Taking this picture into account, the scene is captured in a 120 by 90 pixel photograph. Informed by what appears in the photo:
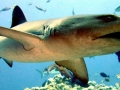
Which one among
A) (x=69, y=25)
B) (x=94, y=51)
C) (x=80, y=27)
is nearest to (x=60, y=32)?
(x=69, y=25)

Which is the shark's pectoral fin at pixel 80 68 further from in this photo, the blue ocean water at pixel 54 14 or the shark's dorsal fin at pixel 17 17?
the blue ocean water at pixel 54 14

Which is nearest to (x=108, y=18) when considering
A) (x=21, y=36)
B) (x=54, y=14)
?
(x=21, y=36)

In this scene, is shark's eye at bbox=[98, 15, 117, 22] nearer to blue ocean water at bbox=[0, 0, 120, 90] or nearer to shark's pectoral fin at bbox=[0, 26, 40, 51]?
shark's pectoral fin at bbox=[0, 26, 40, 51]

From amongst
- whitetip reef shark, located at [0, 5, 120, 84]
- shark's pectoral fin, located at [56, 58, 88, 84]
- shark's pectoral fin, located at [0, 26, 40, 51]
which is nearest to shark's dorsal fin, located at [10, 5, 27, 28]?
whitetip reef shark, located at [0, 5, 120, 84]

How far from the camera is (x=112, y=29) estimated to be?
7.04ft

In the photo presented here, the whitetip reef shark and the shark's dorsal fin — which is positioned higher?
the shark's dorsal fin

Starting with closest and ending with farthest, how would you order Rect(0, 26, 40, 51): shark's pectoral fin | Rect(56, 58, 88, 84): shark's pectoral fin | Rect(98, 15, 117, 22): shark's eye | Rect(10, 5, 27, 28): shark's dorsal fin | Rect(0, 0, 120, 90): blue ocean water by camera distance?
Rect(98, 15, 117, 22): shark's eye, Rect(0, 26, 40, 51): shark's pectoral fin, Rect(56, 58, 88, 84): shark's pectoral fin, Rect(10, 5, 27, 28): shark's dorsal fin, Rect(0, 0, 120, 90): blue ocean water

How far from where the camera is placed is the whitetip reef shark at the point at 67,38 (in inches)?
88.4

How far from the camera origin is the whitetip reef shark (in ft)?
7.37

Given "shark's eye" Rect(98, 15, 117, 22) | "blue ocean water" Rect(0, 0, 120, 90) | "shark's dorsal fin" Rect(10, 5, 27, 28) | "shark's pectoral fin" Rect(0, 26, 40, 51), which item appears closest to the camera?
"shark's eye" Rect(98, 15, 117, 22)

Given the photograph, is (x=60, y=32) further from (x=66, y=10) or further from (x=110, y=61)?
(x=110, y=61)

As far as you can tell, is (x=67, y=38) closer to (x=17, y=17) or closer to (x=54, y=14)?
(x=17, y=17)

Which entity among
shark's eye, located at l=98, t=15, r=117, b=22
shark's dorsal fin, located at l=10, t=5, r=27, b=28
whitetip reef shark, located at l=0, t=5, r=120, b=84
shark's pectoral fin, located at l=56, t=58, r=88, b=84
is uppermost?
shark's dorsal fin, located at l=10, t=5, r=27, b=28

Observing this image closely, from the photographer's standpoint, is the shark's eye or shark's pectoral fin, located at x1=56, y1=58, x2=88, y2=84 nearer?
the shark's eye
